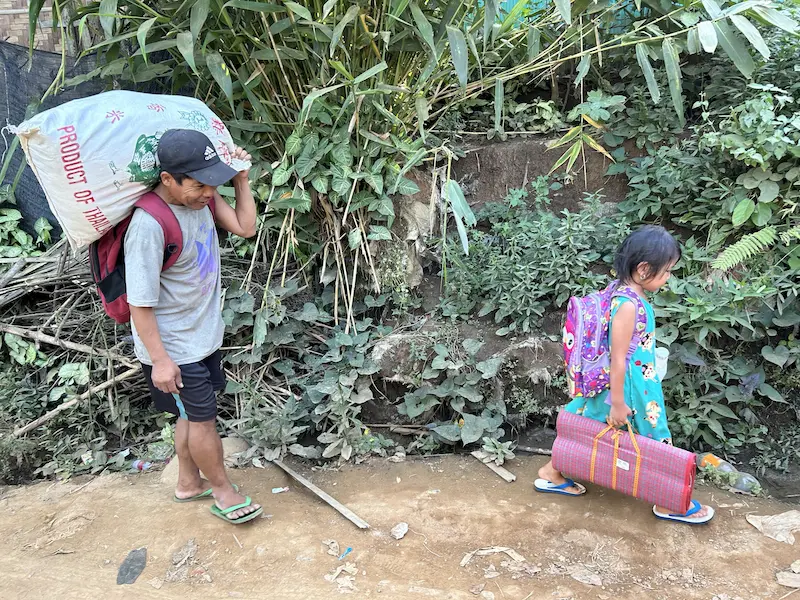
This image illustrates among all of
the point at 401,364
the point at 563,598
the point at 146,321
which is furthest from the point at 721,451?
the point at 146,321

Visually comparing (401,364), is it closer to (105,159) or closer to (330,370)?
(330,370)

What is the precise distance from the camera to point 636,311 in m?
2.12

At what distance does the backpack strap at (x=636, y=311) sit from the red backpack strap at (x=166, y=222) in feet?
5.24

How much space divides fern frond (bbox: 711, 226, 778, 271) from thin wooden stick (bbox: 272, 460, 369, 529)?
2.03m

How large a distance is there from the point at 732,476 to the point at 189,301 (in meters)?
2.44

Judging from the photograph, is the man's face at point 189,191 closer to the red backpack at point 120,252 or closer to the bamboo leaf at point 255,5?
the red backpack at point 120,252

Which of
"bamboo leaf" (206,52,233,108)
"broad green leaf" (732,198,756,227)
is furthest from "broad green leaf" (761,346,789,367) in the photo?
"bamboo leaf" (206,52,233,108)

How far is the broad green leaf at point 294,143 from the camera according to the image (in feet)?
9.64

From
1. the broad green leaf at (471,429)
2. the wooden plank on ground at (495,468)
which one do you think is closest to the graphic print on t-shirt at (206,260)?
the broad green leaf at (471,429)

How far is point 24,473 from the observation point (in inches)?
115

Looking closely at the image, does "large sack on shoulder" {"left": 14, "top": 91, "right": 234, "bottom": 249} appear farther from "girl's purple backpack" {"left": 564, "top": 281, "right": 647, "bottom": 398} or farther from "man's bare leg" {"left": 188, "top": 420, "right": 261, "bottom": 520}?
"girl's purple backpack" {"left": 564, "top": 281, "right": 647, "bottom": 398}

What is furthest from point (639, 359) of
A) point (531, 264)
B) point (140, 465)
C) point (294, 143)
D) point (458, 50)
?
point (140, 465)

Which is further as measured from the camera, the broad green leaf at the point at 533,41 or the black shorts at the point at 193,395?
the broad green leaf at the point at 533,41

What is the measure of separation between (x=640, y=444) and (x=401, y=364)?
127 cm
